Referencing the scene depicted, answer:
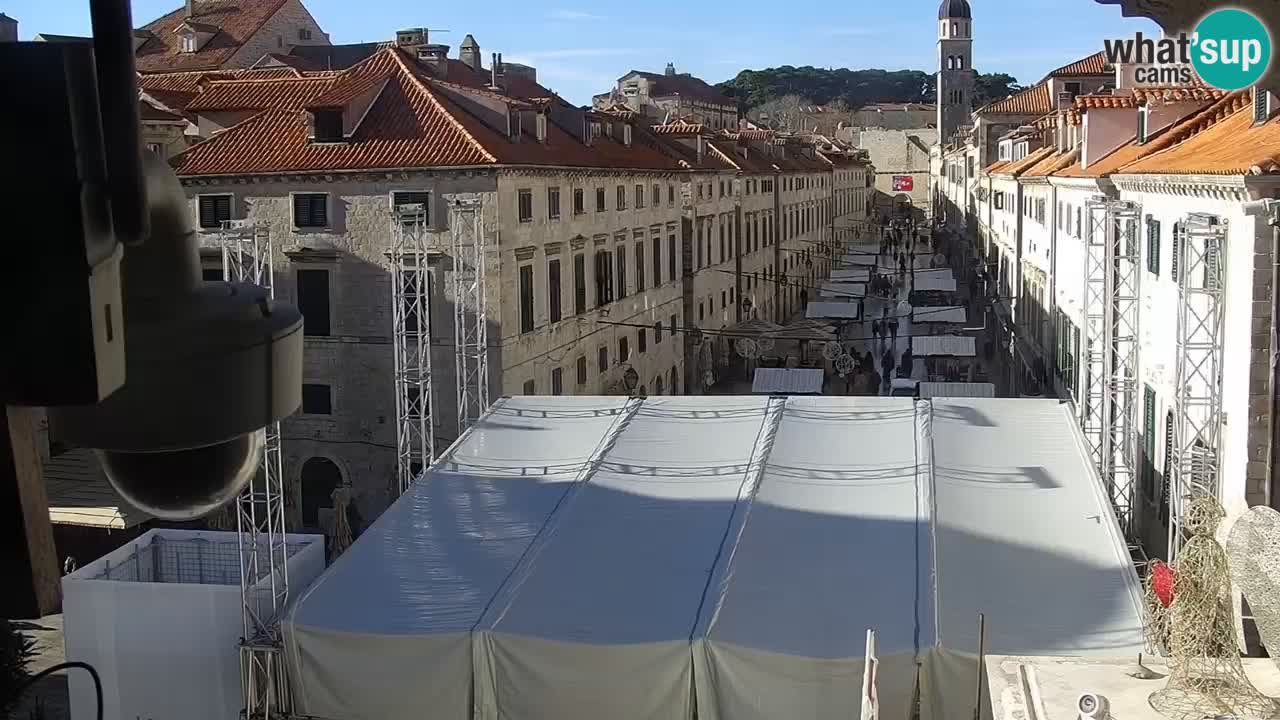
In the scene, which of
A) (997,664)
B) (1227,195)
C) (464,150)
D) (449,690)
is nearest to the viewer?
(997,664)

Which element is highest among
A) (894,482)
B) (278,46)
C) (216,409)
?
(278,46)

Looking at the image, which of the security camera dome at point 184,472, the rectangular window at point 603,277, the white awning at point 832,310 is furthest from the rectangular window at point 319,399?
the white awning at point 832,310

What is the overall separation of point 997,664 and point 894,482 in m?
5.01

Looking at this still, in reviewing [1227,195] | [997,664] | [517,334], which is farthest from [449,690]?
[517,334]

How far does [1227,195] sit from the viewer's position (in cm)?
1331

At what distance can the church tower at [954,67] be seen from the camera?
4235 inches

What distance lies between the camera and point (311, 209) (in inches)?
1021

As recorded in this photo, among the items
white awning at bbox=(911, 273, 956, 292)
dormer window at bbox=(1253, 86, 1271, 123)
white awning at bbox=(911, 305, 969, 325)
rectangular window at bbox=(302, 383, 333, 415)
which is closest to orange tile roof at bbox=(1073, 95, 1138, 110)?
dormer window at bbox=(1253, 86, 1271, 123)

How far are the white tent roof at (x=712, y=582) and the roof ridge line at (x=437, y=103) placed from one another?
29.7ft

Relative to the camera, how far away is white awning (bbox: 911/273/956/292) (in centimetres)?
5000

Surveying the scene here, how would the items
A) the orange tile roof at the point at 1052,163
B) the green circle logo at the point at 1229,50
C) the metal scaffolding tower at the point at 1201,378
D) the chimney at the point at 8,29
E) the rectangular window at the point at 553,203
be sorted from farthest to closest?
the orange tile roof at the point at 1052,163 < the rectangular window at the point at 553,203 < the metal scaffolding tower at the point at 1201,378 < the green circle logo at the point at 1229,50 < the chimney at the point at 8,29

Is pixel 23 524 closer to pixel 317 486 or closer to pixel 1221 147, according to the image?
pixel 1221 147

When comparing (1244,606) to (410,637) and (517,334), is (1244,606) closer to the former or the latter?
(410,637)

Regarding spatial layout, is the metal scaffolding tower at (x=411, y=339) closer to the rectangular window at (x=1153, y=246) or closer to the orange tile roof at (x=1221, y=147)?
the rectangular window at (x=1153, y=246)
